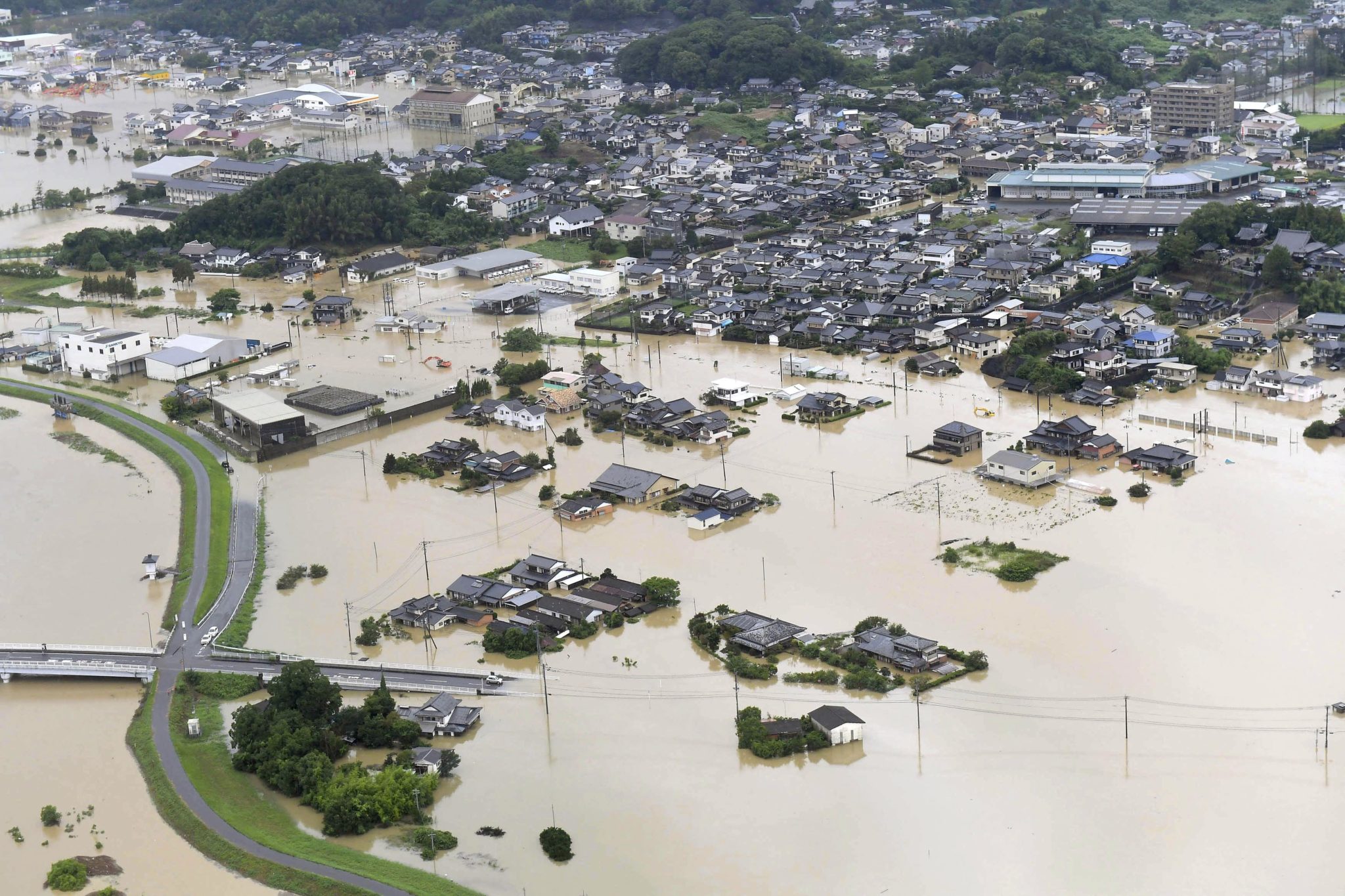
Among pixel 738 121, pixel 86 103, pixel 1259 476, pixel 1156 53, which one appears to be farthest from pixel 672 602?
pixel 86 103

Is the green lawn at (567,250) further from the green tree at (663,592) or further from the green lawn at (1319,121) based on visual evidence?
the green lawn at (1319,121)

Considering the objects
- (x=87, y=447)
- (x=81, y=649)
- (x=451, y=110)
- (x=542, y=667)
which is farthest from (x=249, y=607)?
(x=451, y=110)

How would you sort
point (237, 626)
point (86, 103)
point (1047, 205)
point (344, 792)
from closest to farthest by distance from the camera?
point (344, 792) → point (237, 626) → point (1047, 205) → point (86, 103)

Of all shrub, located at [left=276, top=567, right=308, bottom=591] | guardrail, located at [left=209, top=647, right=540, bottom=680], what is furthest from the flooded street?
guardrail, located at [left=209, top=647, right=540, bottom=680]

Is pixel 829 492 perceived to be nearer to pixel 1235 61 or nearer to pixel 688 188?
pixel 688 188

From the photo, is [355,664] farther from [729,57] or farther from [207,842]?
[729,57]

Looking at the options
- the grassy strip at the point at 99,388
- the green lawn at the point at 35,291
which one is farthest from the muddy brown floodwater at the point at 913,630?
the green lawn at the point at 35,291
